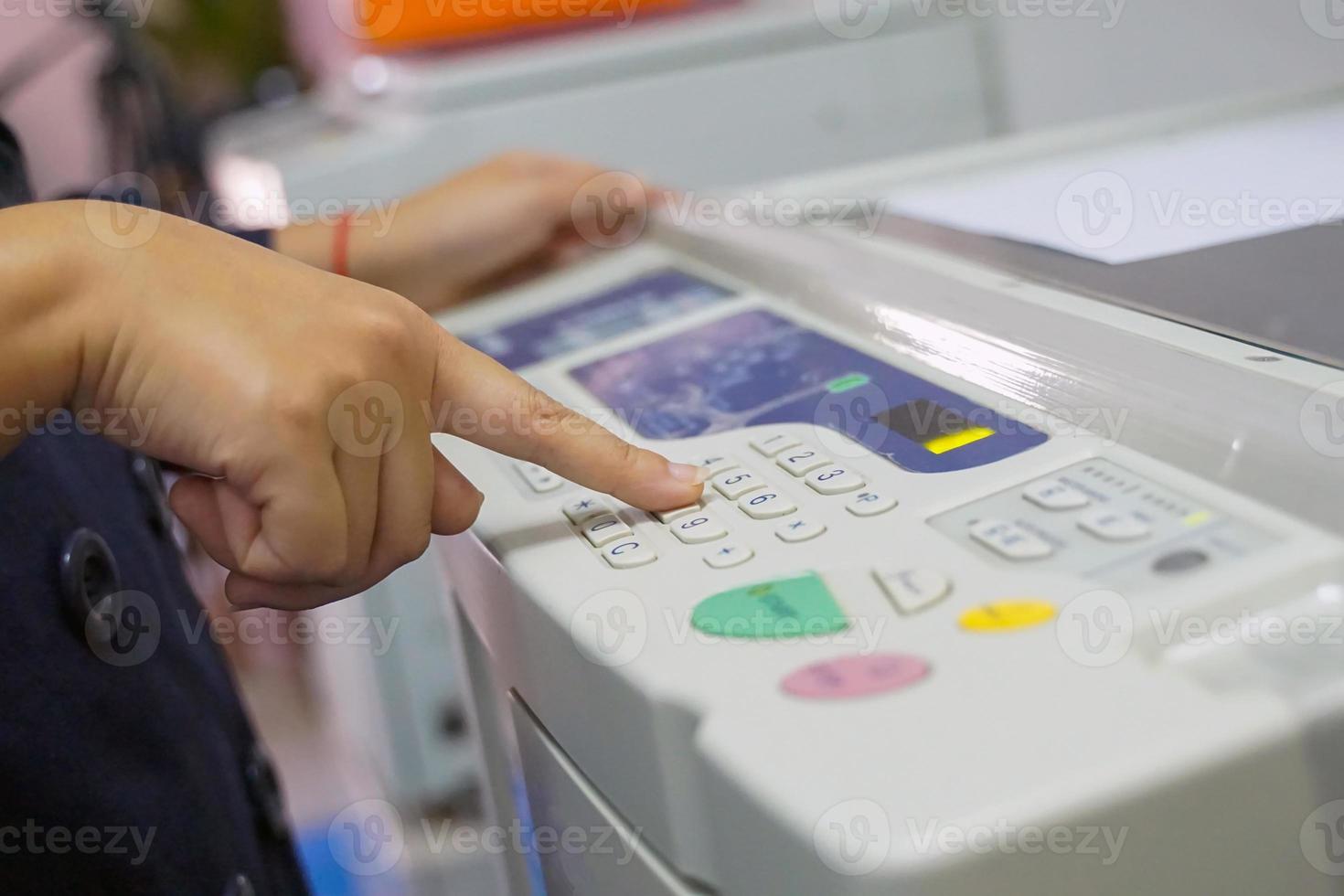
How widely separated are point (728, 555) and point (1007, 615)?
10 centimetres

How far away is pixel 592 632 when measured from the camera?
35 centimetres

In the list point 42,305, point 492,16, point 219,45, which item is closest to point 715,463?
point 42,305

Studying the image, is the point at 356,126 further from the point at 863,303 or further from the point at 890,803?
the point at 890,803

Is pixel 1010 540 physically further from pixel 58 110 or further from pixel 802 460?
pixel 58 110

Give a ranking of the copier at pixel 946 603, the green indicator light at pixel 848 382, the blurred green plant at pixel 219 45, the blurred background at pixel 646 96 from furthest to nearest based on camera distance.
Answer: the blurred green plant at pixel 219 45
the blurred background at pixel 646 96
the green indicator light at pixel 848 382
the copier at pixel 946 603

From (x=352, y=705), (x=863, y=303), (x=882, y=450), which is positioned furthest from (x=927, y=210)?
(x=352, y=705)

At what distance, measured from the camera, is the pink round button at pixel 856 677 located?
11.2 inches

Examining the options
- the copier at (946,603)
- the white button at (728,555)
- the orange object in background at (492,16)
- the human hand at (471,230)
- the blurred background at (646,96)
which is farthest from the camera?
the orange object in background at (492,16)

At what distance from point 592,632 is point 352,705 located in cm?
101

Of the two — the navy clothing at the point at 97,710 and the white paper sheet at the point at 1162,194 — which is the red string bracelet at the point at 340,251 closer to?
the navy clothing at the point at 97,710

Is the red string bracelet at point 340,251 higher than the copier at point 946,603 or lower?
higher

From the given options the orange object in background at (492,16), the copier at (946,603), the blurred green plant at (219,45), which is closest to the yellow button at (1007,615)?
the copier at (946,603)

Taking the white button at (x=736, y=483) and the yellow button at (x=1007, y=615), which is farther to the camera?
the white button at (x=736, y=483)

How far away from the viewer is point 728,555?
1.20 ft
